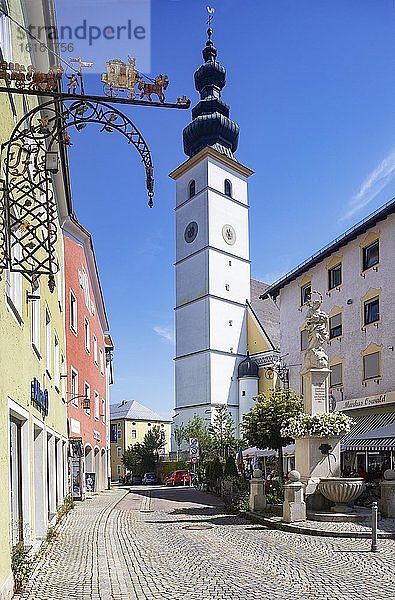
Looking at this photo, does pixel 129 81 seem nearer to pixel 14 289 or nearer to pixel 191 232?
pixel 14 289

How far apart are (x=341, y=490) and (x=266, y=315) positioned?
192 ft

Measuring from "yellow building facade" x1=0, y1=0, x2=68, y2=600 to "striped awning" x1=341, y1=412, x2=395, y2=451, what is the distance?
42.3ft

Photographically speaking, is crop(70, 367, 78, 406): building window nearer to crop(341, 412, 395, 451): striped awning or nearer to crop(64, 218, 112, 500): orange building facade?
crop(64, 218, 112, 500): orange building facade

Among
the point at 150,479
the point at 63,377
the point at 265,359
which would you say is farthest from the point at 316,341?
the point at 265,359

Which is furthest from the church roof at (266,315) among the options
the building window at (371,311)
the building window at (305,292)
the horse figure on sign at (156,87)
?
the horse figure on sign at (156,87)

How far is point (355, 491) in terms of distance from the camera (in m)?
17.8

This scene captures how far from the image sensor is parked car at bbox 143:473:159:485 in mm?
61812

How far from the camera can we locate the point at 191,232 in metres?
74.4

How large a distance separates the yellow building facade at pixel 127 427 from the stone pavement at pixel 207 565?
2584 inches

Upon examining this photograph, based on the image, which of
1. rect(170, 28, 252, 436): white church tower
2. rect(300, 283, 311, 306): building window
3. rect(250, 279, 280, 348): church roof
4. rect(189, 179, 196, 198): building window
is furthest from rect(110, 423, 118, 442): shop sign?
rect(300, 283, 311, 306): building window

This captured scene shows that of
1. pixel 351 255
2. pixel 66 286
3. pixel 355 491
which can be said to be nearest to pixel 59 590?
pixel 355 491

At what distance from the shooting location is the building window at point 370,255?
30.7 metres

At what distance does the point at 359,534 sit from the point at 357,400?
54.8 ft

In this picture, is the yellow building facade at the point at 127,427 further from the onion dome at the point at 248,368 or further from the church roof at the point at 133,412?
the onion dome at the point at 248,368
